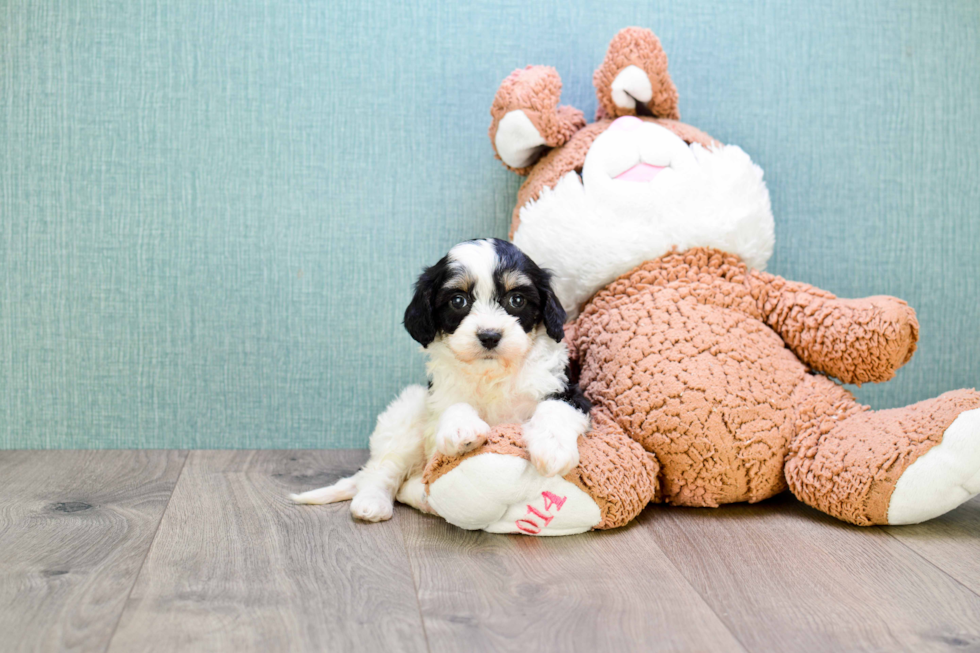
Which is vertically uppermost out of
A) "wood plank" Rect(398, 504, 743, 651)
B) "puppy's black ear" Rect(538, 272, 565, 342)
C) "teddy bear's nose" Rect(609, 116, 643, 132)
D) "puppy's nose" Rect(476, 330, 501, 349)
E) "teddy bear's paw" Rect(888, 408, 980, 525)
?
"teddy bear's nose" Rect(609, 116, 643, 132)

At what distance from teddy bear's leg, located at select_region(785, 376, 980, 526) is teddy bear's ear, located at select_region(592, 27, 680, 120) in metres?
0.87

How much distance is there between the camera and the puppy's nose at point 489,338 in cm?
145

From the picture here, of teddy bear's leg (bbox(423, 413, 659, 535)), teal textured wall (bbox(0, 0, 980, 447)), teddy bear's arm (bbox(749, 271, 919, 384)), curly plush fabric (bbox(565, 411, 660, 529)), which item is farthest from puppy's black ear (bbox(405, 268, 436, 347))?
teddy bear's arm (bbox(749, 271, 919, 384))

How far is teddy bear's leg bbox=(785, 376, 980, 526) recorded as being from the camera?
1434 millimetres

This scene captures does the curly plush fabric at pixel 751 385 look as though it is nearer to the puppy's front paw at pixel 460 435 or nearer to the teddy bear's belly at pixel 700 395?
the teddy bear's belly at pixel 700 395

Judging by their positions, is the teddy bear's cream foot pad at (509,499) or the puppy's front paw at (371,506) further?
the puppy's front paw at (371,506)

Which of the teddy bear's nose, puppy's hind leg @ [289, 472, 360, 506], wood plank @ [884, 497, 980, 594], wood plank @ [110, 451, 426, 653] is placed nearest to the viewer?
wood plank @ [110, 451, 426, 653]

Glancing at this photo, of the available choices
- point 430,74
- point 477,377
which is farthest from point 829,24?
point 477,377

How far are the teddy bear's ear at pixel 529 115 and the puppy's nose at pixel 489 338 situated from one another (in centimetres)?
61

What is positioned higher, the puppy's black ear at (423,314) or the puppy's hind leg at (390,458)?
the puppy's black ear at (423,314)

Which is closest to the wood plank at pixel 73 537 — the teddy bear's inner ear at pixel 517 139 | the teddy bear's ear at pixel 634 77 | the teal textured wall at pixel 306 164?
the teal textured wall at pixel 306 164

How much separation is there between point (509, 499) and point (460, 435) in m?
0.16

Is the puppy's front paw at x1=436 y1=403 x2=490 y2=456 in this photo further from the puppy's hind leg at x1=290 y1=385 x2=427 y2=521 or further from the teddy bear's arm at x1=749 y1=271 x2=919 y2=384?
the teddy bear's arm at x1=749 y1=271 x2=919 y2=384

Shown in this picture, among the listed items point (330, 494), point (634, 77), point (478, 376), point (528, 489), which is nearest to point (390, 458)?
point (330, 494)
